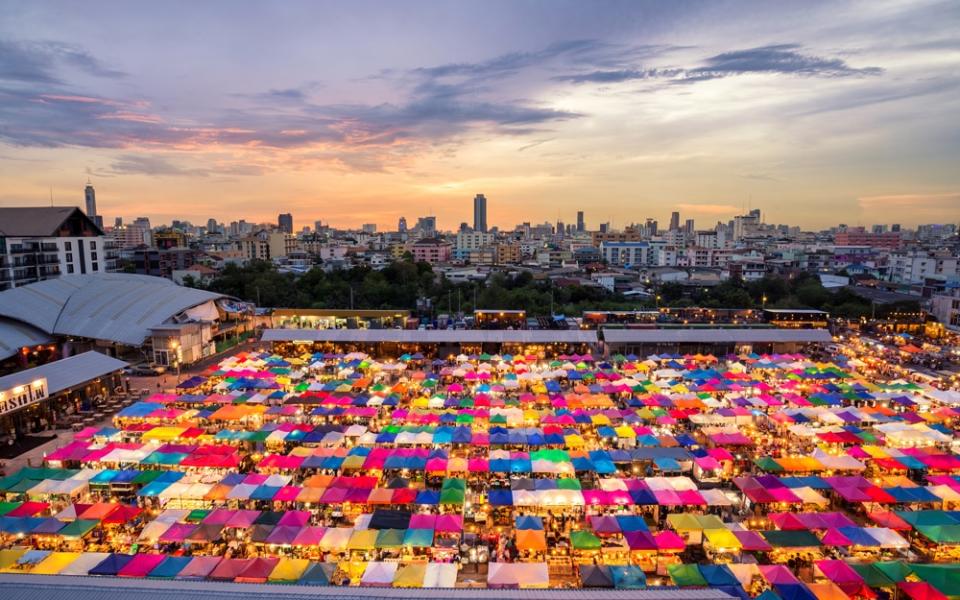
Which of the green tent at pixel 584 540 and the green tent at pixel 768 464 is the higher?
the green tent at pixel 768 464

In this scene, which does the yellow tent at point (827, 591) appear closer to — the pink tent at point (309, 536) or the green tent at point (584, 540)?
the green tent at point (584, 540)

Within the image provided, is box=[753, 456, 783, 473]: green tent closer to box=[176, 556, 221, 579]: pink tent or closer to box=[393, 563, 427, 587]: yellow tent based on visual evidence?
box=[393, 563, 427, 587]: yellow tent

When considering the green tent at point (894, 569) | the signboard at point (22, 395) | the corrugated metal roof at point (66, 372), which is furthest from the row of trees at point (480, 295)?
the green tent at point (894, 569)

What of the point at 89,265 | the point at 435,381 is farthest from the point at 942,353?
the point at 89,265

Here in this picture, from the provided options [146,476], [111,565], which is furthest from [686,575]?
[146,476]

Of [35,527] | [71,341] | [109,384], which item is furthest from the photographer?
[71,341]

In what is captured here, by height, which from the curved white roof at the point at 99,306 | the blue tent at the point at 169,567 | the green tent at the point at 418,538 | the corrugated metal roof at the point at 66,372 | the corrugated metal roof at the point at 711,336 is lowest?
the green tent at the point at 418,538

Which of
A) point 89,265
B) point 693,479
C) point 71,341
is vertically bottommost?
point 693,479

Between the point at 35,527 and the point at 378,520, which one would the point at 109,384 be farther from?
the point at 378,520
